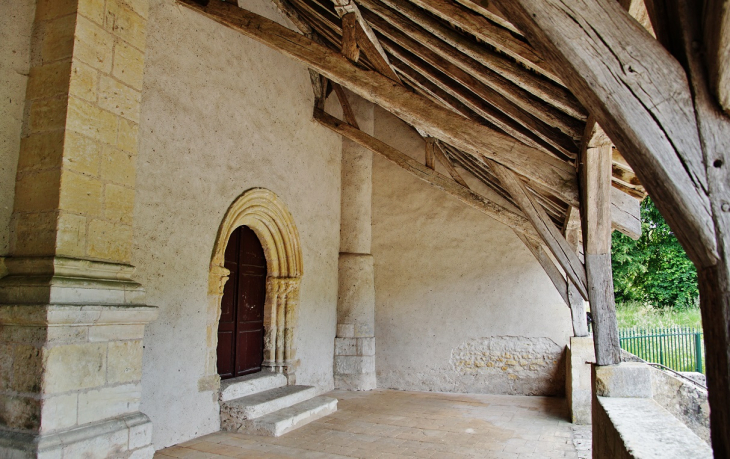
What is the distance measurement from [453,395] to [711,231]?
5947 mm

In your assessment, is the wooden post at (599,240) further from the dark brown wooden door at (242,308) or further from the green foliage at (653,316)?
the green foliage at (653,316)

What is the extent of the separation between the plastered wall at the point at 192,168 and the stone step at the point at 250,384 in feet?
0.62

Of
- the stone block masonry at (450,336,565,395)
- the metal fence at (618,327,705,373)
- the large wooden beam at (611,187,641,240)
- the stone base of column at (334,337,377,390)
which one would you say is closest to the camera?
the large wooden beam at (611,187,641,240)

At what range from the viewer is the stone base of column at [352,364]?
670cm

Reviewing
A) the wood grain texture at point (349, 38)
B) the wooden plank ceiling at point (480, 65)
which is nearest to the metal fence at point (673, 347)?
the wooden plank ceiling at point (480, 65)

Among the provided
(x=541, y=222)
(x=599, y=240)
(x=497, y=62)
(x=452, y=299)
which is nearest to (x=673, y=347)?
(x=452, y=299)

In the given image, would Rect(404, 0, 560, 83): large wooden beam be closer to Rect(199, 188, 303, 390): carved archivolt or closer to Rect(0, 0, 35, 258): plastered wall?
Rect(0, 0, 35, 258): plastered wall

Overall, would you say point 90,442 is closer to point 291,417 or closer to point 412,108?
point 291,417

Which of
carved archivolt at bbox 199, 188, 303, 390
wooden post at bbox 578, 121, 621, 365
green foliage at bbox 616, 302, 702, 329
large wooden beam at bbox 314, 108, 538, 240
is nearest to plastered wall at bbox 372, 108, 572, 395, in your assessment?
large wooden beam at bbox 314, 108, 538, 240

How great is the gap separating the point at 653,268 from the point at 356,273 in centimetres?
1058

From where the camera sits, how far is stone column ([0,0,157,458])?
2.32m

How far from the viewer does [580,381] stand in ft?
16.9

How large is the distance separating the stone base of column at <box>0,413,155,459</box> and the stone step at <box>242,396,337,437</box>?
1687mm

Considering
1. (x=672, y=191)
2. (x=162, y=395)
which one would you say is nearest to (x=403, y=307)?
(x=162, y=395)
